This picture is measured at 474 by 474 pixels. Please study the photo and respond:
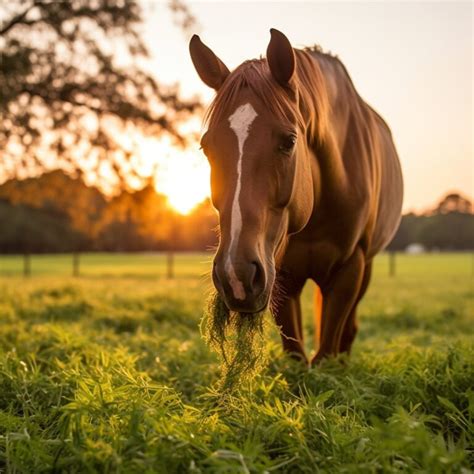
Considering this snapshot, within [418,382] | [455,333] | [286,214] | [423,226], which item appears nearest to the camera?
[286,214]

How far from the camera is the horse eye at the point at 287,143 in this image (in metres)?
2.31

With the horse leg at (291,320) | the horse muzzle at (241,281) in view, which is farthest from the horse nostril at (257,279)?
the horse leg at (291,320)

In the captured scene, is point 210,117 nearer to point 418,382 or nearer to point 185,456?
point 185,456

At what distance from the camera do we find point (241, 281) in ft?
6.57

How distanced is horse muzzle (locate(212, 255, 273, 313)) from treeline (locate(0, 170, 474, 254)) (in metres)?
0.66

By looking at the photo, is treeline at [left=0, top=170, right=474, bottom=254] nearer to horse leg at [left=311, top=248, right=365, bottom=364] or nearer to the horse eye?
the horse eye

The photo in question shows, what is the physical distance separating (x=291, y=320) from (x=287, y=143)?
1.53 meters

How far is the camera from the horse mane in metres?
2.36

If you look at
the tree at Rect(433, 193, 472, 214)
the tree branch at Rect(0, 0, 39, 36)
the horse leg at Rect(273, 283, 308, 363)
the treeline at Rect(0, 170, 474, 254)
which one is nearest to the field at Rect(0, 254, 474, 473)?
the horse leg at Rect(273, 283, 308, 363)

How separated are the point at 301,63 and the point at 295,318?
1619mm

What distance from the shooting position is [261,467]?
174cm

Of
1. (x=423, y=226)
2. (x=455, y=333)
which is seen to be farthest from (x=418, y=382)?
(x=423, y=226)

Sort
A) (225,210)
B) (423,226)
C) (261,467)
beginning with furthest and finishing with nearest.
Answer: (423,226)
(225,210)
(261,467)

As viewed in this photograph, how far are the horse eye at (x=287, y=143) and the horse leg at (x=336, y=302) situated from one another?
4.60 feet
